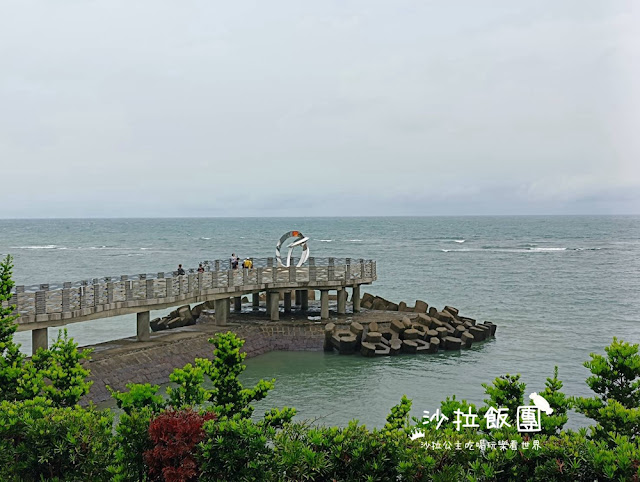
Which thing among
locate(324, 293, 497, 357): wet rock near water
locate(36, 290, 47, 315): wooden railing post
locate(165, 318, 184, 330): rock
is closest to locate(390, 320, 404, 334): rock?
locate(324, 293, 497, 357): wet rock near water

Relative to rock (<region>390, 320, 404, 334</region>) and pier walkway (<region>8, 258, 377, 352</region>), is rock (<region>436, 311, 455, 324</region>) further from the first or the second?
pier walkway (<region>8, 258, 377, 352</region>)

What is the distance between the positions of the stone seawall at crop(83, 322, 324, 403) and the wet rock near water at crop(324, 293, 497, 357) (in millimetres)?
1533

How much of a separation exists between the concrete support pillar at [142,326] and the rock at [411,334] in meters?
12.8

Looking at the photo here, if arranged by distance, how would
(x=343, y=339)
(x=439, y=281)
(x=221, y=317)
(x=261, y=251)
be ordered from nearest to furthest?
1. (x=343, y=339)
2. (x=221, y=317)
3. (x=439, y=281)
4. (x=261, y=251)

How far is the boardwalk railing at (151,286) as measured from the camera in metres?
25.5

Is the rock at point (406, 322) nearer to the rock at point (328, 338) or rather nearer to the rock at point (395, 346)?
the rock at point (395, 346)

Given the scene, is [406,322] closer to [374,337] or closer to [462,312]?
[374,337]

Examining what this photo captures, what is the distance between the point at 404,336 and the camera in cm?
3428

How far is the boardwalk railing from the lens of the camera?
25.5 m

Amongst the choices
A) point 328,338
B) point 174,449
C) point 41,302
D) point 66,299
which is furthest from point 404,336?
point 174,449

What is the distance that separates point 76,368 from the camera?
50.8ft

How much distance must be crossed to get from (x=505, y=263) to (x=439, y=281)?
27204 mm

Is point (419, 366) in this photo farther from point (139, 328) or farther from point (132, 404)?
point (132, 404)

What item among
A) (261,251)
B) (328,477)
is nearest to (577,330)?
(328,477)
